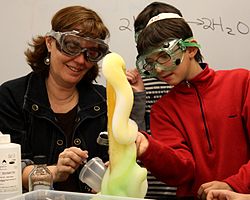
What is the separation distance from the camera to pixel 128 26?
182cm

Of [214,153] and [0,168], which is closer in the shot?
[0,168]

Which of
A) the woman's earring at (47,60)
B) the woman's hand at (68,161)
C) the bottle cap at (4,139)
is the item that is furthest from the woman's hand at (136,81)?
the bottle cap at (4,139)

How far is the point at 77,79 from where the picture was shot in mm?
Result: 1517

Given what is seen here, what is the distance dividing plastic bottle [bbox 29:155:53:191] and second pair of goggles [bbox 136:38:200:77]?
0.44 metres

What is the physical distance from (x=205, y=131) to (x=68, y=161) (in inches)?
17.7

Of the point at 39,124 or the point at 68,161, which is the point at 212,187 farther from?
the point at 39,124

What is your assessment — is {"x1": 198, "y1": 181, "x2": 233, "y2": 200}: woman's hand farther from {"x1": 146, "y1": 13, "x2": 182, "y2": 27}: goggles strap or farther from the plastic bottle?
{"x1": 146, "y1": 13, "x2": 182, "y2": 27}: goggles strap

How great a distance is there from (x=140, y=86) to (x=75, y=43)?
12.8 inches

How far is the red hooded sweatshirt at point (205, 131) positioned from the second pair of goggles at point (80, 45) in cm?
28

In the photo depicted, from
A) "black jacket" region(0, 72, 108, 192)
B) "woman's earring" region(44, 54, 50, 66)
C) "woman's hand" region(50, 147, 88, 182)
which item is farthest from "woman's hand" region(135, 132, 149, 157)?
"woman's earring" region(44, 54, 50, 66)

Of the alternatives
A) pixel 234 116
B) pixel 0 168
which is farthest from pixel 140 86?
pixel 0 168

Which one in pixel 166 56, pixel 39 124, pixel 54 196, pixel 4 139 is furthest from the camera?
pixel 39 124

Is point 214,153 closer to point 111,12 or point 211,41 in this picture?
point 211,41

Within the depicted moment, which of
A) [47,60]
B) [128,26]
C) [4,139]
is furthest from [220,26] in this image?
[4,139]
